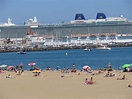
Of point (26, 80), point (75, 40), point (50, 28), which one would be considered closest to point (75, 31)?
point (50, 28)

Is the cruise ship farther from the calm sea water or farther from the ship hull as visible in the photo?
the calm sea water

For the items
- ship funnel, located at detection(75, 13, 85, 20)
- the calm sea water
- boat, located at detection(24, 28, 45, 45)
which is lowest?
the calm sea water

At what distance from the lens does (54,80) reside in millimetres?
17031

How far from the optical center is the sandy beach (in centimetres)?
1263

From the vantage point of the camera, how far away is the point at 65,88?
47.3ft

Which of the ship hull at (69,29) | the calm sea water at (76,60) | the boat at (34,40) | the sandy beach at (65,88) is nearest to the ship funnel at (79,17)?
the ship hull at (69,29)

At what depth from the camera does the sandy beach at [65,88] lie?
41.4 ft

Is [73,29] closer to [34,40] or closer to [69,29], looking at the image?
[69,29]

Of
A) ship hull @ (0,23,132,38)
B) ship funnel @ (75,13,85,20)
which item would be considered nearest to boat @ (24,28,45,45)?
ship hull @ (0,23,132,38)

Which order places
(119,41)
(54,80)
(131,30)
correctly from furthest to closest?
(131,30) < (119,41) < (54,80)

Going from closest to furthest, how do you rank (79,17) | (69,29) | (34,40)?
1. (34,40)
2. (69,29)
3. (79,17)

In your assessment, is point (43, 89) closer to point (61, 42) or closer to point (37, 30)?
point (61, 42)

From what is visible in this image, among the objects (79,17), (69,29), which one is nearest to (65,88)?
(69,29)

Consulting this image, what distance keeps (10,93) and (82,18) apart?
285 feet
